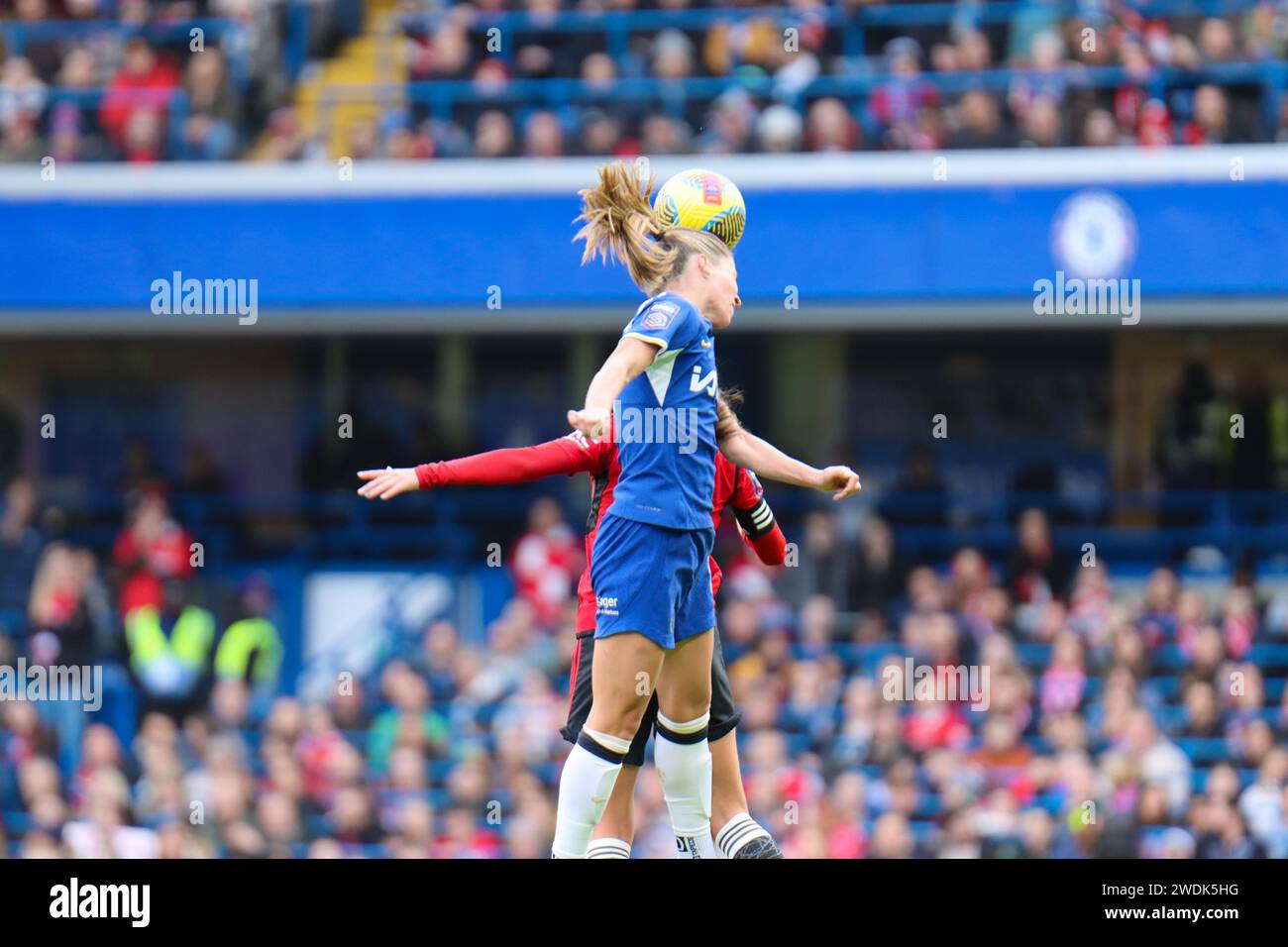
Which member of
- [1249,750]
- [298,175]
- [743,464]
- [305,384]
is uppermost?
[298,175]

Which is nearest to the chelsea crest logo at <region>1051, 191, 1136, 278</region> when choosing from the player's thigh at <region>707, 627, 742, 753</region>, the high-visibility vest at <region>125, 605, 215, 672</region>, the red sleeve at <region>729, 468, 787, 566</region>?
the high-visibility vest at <region>125, 605, 215, 672</region>

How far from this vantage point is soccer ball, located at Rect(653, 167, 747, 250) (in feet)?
20.0

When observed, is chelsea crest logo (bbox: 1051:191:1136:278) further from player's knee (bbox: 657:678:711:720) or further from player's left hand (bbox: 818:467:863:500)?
player's knee (bbox: 657:678:711:720)

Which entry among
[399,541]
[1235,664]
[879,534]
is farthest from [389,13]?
[1235,664]

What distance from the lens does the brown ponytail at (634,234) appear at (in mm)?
5922

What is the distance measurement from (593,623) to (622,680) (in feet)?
1.04

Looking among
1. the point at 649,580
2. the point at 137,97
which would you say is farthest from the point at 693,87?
the point at 649,580

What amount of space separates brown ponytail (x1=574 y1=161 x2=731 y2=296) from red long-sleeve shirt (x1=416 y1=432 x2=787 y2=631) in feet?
1.73

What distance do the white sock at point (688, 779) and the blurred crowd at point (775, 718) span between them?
4.89 m

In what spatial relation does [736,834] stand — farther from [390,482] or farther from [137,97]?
[137,97]

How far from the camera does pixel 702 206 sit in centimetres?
612
